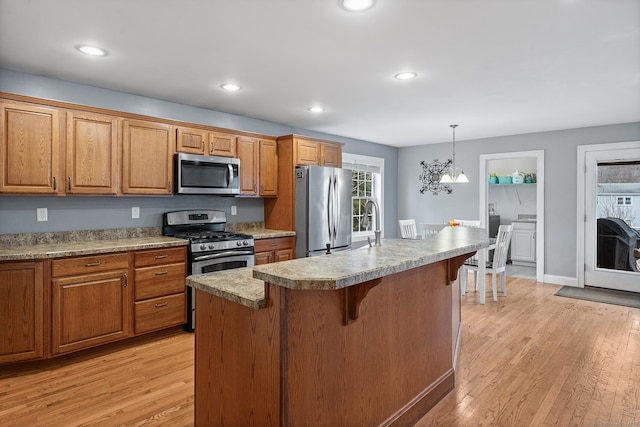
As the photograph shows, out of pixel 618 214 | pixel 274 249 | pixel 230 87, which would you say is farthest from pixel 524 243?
pixel 230 87

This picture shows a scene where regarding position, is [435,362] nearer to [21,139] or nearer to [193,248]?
[193,248]

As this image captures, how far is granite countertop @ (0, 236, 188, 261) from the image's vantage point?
9.03ft

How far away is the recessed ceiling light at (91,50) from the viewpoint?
2.65 meters

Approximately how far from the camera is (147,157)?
3646 millimetres

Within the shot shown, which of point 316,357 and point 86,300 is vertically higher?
point 316,357

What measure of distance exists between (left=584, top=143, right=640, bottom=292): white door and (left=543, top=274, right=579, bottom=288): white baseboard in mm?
135

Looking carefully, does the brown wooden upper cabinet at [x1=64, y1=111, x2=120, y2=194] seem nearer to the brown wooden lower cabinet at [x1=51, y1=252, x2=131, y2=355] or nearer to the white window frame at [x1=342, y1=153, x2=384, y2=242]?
the brown wooden lower cabinet at [x1=51, y1=252, x2=131, y2=355]

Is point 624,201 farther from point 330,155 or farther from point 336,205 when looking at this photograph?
point 330,155

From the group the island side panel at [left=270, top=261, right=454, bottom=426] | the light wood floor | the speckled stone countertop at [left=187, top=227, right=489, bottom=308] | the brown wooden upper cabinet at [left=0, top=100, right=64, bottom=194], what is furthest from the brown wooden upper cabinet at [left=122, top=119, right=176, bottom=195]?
the island side panel at [left=270, top=261, right=454, bottom=426]

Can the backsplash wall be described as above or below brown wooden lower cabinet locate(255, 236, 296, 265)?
above

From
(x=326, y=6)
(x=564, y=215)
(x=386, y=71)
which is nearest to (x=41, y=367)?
(x=326, y=6)

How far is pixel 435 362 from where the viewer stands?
2.40 metres

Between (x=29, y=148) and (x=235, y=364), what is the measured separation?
2.59 metres

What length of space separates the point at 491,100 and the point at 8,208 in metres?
4.54
